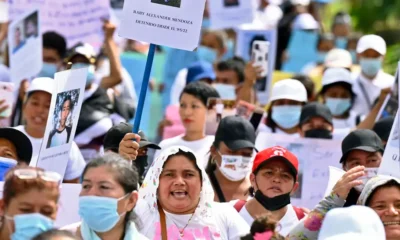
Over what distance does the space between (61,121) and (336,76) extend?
14.7 ft

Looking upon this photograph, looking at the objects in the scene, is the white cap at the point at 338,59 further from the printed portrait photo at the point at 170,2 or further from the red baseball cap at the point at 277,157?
the printed portrait photo at the point at 170,2

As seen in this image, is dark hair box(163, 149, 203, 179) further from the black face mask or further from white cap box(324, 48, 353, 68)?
white cap box(324, 48, 353, 68)

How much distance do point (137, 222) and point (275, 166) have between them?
1.57 meters

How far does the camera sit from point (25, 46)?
11383mm

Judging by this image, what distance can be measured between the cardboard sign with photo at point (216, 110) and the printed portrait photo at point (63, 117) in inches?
94.2

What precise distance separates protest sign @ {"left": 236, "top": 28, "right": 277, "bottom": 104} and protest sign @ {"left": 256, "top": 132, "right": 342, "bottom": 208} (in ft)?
8.42

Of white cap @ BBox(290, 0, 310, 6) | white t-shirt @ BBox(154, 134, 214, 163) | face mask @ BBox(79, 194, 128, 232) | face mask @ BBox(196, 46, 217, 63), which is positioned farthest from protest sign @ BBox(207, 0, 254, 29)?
face mask @ BBox(79, 194, 128, 232)

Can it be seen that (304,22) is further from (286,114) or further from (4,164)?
(4,164)

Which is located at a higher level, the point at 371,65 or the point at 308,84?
the point at 371,65

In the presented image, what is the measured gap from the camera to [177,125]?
12.4 m

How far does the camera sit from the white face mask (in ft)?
31.4

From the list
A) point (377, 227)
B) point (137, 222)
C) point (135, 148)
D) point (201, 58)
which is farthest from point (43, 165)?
point (201, 58)

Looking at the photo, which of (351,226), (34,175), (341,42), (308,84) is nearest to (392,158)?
(351,226)

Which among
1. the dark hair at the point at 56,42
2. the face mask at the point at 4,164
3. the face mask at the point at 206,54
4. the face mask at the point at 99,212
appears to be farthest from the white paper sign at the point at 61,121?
the face mask at the point at 206,54
